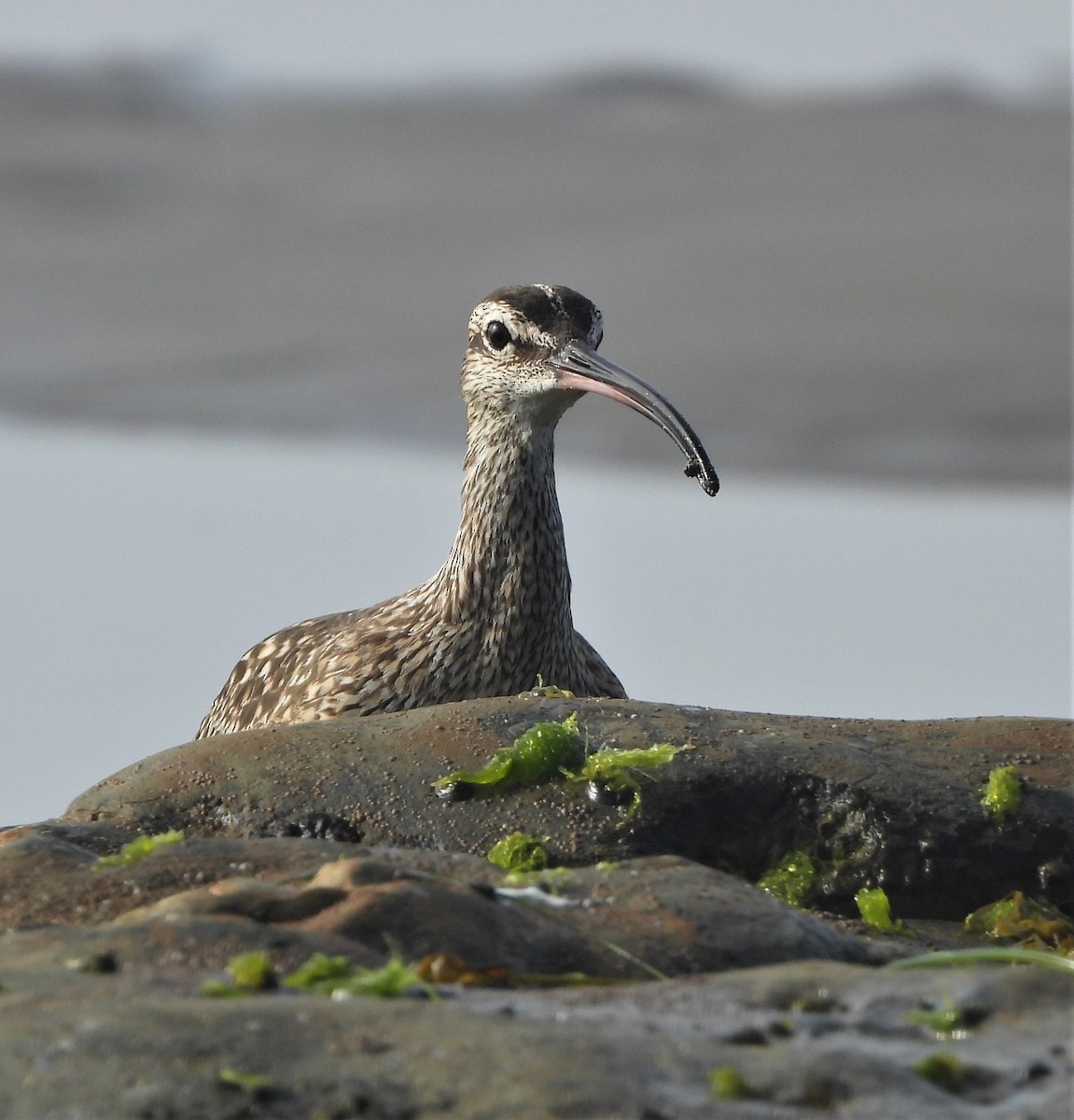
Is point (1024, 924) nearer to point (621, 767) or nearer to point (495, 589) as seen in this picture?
point (621, 767)

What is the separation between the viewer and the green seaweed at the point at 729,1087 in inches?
113

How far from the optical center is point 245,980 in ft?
10.6

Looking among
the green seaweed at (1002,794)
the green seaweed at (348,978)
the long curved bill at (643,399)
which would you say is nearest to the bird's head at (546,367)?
the long curved bill at (643,399)

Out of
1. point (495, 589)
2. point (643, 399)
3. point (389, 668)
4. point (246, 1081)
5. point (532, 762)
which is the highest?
point (643, 399)

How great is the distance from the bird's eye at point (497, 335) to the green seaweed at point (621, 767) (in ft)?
10.9

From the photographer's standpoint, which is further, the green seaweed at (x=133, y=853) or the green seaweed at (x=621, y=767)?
the green seaweed at (x=621, y=767)

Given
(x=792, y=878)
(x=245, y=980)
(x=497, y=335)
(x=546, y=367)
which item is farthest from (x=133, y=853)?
(x=497, y=335)

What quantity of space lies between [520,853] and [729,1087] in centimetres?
213

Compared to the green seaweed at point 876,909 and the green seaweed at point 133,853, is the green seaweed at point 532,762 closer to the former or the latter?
the green seaweed at point 876,909

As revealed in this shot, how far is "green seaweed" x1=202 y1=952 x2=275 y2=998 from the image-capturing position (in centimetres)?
319

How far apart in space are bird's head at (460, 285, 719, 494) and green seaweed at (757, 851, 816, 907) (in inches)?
110

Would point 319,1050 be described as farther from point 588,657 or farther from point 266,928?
point 588,657

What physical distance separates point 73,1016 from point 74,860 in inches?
44.4

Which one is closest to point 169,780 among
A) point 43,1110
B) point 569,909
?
point 569,909
